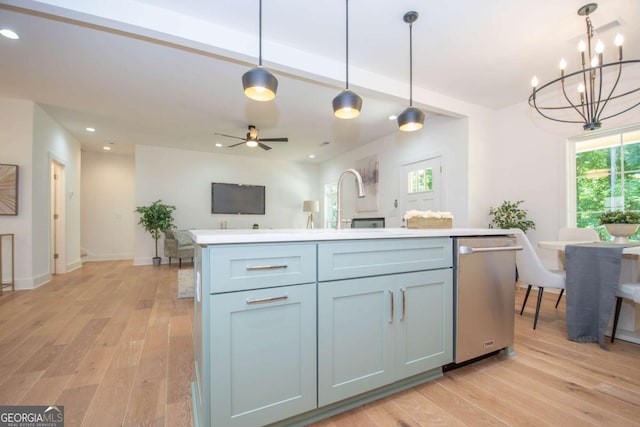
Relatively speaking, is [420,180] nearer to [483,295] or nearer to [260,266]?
[483,295]

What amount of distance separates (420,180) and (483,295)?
3.37 m

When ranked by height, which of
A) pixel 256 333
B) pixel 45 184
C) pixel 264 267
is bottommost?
pixel 256 333

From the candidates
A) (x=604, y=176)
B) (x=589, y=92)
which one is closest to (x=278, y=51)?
(x=589, y=92)

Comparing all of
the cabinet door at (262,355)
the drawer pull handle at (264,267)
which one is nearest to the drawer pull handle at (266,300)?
the cabinet door at (262,355)

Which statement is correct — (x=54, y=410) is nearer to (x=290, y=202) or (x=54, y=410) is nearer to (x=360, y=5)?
(x=360, y=5)

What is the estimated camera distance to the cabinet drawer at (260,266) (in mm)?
1125

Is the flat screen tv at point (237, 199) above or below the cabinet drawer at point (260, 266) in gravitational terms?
above

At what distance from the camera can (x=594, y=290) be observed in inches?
86.4

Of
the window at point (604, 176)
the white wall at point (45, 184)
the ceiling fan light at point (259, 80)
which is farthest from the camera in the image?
the white wall at point (45, 184)

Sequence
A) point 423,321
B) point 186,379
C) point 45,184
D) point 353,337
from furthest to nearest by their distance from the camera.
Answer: point 45,184, point 186,379, point 423,321, point 353,337

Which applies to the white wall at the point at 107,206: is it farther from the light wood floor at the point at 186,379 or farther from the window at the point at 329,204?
the window at the point at 329,204

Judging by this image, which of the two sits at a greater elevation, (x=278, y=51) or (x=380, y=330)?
(x=278, y=51)

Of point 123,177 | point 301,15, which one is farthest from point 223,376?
point 123,177

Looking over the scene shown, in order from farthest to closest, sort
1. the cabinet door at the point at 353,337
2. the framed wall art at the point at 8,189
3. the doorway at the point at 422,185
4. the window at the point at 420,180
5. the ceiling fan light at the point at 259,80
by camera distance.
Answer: the window at the point at 420,180 → the doorway at the point at 422,185 → the framed wall art at the point at 8,189 → the ceiling fan light at the point at 259,80 → the cabinet door at the point at 353,337
